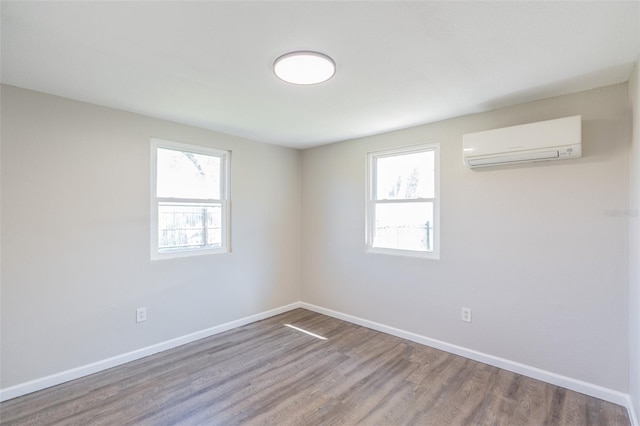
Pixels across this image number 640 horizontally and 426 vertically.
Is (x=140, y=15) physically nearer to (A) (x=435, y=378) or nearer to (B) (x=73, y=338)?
(B) (x=73, y=338)

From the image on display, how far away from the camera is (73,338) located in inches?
99.0

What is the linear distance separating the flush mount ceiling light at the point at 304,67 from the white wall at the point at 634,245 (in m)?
1.83

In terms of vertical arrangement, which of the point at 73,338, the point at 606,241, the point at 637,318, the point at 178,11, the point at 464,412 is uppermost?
the point at 178,11

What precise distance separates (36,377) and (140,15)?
2.68 m

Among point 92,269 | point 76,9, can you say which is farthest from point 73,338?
point 76,9

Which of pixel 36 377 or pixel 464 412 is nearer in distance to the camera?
pixel 464 412

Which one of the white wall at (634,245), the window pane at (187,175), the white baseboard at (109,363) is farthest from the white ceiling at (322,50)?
the white baseboard at (109,363)

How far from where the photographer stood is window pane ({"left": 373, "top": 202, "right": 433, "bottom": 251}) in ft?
10.8

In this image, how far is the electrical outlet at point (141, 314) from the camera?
9.43 feet

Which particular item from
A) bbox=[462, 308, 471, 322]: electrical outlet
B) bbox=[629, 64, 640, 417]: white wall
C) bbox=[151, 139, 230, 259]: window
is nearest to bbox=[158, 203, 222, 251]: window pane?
bbox=[151, 139, 230, 259]: window

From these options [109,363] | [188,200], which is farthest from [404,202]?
[109,363]

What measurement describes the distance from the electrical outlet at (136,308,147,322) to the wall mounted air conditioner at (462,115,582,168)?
3282 mm

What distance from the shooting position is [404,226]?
3.47m

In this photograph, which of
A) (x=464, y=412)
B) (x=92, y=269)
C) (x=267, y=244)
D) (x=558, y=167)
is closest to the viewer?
(x=464, y=412)
